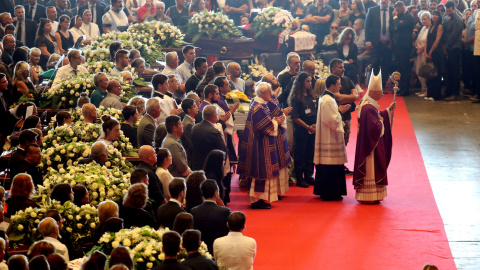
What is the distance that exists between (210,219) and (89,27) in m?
11.3

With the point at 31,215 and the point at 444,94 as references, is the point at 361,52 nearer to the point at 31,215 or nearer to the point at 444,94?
the point at 444,94

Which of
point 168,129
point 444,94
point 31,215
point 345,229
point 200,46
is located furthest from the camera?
point 444,94

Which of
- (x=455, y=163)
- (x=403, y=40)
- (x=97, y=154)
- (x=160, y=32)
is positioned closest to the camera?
(x=97, y=154)

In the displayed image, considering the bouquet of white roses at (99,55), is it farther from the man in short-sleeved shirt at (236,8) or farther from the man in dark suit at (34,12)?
the man in short-sleeved shirt at (236,8)

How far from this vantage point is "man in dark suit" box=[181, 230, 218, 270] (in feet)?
20.5

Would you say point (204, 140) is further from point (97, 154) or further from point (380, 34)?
point (380, 34)

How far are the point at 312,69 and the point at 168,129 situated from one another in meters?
3.93

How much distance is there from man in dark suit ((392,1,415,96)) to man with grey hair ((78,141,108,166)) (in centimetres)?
1226

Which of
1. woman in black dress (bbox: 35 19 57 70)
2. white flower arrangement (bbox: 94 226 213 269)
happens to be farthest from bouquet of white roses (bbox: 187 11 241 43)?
white flower arrangement (bbox: 94 226 213 269)

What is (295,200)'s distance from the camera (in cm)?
1207

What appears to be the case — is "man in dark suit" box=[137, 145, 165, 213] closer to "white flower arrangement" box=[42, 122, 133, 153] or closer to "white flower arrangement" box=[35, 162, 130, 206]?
"white flower arrangement" box=[35, 162, 130, 206]

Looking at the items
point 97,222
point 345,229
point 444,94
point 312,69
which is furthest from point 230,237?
point 444,94

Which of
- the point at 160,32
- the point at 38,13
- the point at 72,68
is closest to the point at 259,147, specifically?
the point at 72,68

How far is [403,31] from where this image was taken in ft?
63.9
